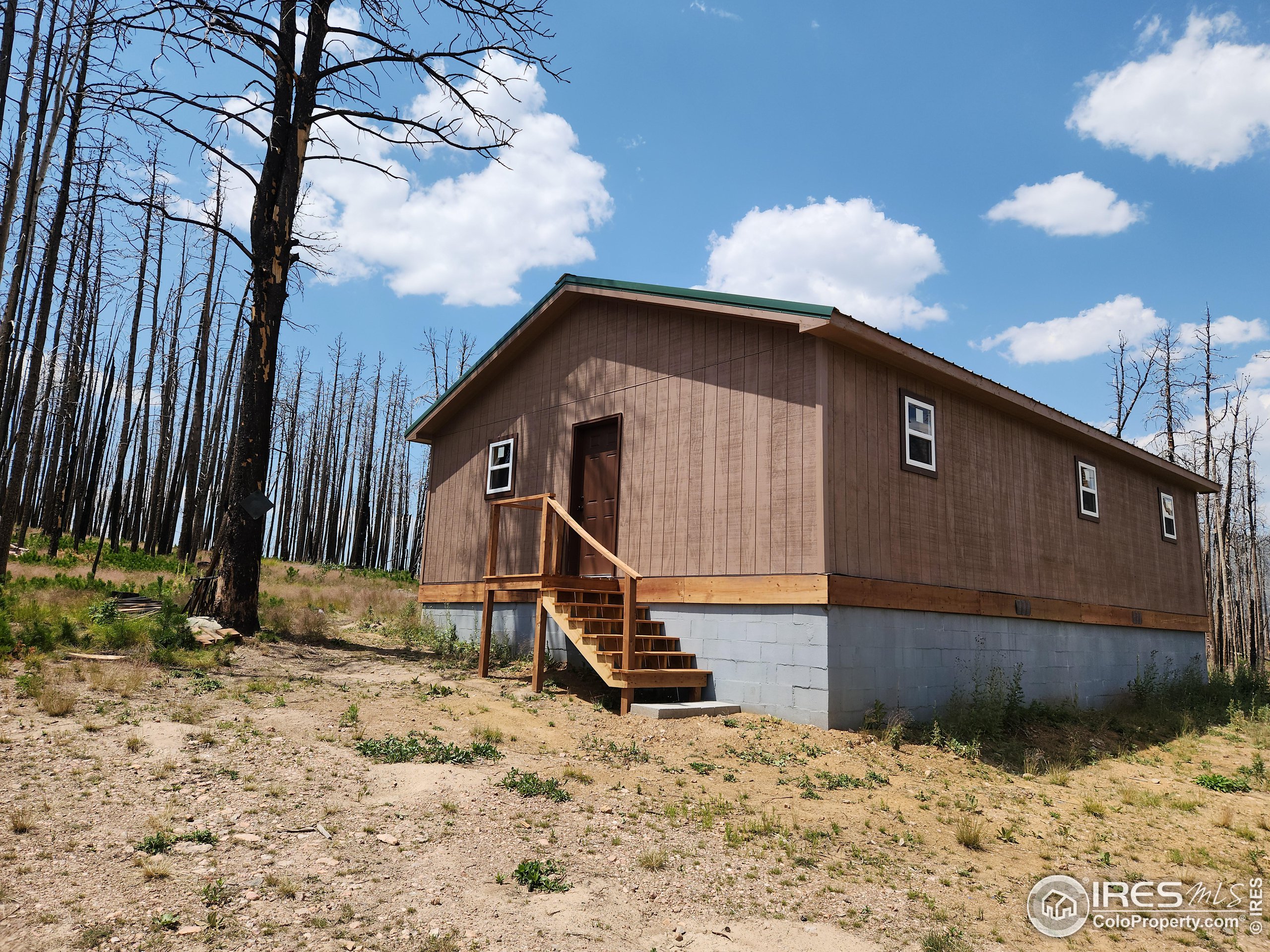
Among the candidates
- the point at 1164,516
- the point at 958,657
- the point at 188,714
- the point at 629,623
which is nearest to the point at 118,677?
the point at 188,714

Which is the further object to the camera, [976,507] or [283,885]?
[976,507]

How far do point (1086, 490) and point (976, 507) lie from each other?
453cm

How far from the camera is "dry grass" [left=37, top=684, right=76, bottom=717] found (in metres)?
6.86

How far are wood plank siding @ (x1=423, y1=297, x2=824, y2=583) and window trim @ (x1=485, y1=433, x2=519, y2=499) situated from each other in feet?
0.40

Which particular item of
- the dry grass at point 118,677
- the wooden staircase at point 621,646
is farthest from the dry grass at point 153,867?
the wooden staircase at point 621,646

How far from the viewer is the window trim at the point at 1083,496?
46.9 feet

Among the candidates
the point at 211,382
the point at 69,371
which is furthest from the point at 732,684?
the point at 211,382

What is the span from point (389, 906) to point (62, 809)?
246cm

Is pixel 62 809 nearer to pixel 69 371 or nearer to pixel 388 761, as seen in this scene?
pixel 388 761

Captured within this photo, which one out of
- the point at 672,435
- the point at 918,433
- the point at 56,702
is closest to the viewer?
the point at 56,702

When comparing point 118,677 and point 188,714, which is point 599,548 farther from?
point 118,677

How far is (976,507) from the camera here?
1157 centimetres

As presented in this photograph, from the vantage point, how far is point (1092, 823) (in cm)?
668

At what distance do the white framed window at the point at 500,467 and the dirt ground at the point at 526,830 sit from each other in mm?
5548
